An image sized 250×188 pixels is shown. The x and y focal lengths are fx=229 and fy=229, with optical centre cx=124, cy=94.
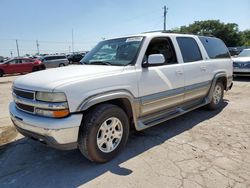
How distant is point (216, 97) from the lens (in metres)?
6.06

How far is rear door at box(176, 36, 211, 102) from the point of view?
4754 millimetres

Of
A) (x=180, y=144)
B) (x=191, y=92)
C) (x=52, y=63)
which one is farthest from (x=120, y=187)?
(x=52, y=63)

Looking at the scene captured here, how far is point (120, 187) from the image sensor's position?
2850 millimetres

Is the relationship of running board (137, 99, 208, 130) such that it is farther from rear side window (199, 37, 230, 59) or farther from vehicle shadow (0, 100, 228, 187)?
rear side window (199, 37, 230, 59)

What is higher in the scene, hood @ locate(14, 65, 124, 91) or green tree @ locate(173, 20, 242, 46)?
green tree @ locate(173, 20, 242, 46)

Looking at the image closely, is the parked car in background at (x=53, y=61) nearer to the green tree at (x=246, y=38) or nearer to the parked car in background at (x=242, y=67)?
the parked car in background at (x=242, y=67)

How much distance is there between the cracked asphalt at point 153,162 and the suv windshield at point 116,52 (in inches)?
59.3

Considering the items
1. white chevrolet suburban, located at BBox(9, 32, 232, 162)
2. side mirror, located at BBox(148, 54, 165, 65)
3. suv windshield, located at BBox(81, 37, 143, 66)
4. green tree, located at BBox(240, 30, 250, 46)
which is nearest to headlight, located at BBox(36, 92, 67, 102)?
white chevrolet suburban, located at BBox(9, 32, 232, 162)

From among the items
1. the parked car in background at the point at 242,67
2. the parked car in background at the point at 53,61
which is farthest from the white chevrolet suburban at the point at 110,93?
the parked car in background at the point at 53,61

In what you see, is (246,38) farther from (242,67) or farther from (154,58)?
(154,58)

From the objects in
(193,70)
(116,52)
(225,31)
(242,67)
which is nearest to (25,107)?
(116,52)

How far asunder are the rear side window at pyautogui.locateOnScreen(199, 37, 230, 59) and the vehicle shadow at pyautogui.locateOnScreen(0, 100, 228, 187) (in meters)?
2.28

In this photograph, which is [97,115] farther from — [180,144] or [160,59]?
[180,144]

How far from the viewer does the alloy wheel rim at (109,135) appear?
11.0 ft
